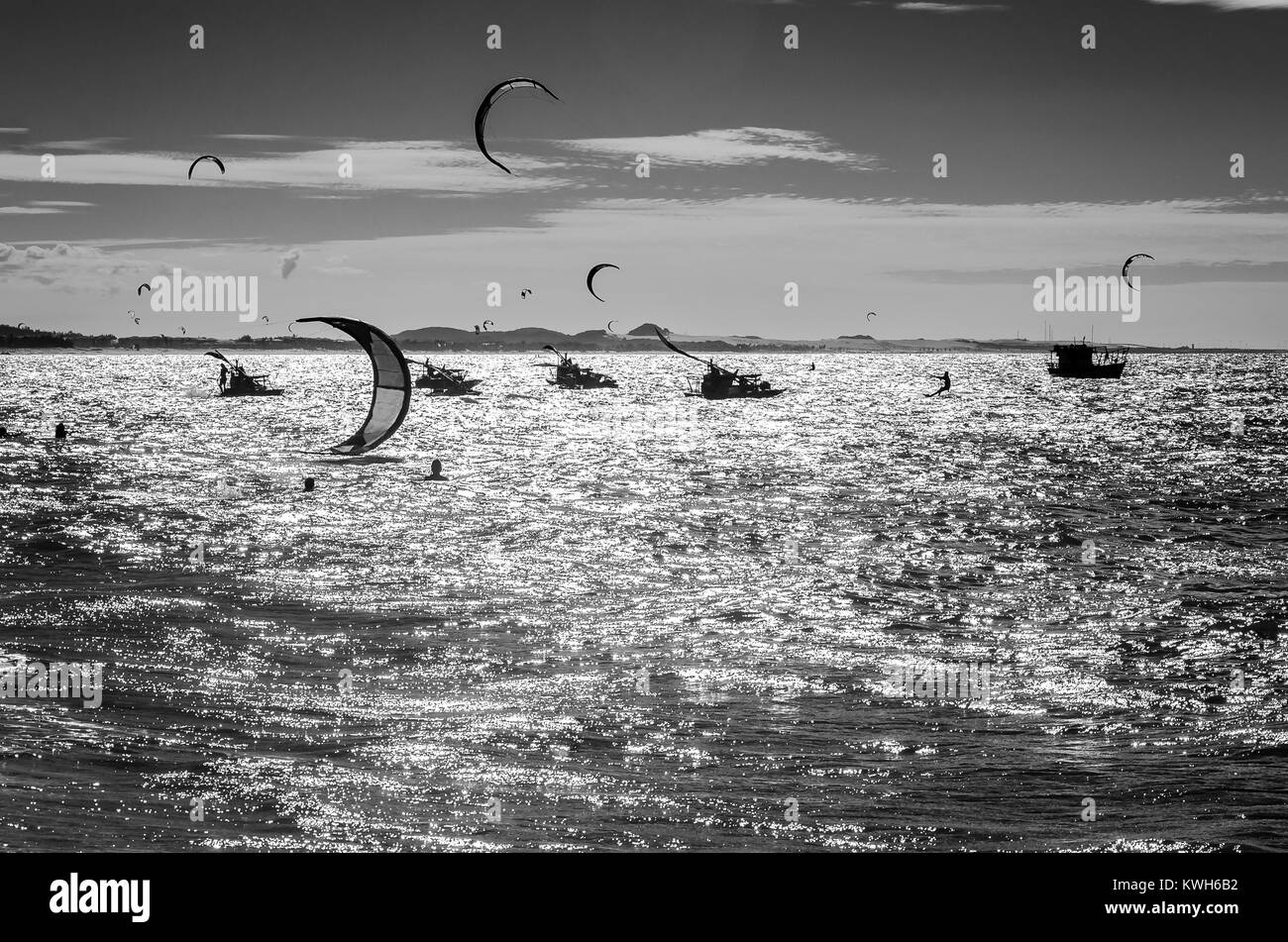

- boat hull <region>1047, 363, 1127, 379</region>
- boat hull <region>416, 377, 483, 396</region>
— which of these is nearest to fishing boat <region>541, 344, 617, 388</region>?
boat hull <region>416, 377, 483, 396</region>

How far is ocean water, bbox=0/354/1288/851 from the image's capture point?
40.8ft

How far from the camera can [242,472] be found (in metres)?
53.7

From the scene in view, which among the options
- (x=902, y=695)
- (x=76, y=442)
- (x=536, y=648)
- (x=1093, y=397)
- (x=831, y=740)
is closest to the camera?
(x=831, y=740)

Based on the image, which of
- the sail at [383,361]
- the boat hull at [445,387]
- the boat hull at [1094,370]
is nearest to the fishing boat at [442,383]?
the boat hull at [445,387]

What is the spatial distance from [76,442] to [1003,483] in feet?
177

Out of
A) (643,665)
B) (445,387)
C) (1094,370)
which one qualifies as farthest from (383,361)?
(1094,370)

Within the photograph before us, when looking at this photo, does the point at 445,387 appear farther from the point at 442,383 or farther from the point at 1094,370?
the point at 1094,370

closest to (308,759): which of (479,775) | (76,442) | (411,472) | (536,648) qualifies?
(479,775)

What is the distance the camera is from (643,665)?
18.9 meters

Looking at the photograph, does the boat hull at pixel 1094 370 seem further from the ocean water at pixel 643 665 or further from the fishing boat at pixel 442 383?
the ocean water at pixel 643 665
